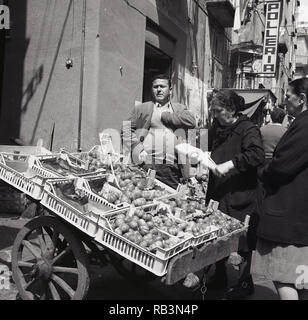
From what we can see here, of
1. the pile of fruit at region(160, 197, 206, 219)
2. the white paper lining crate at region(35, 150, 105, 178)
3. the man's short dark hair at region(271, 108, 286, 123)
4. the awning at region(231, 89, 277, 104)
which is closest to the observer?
the white paper lining crate at region(35, 150, 105, 178)

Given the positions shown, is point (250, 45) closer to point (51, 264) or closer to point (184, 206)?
point (184, 206)

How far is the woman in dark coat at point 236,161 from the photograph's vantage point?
3701mm

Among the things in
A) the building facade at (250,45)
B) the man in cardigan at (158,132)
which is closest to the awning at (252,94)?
the building facade at (250,45)

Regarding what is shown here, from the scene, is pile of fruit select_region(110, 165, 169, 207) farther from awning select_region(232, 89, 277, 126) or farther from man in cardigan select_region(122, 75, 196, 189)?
awning select_region(232, 89, 277, 126)

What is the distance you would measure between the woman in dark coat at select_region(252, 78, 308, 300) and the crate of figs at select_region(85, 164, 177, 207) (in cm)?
108

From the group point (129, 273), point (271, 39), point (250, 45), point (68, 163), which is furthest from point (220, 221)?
point (250, 45)

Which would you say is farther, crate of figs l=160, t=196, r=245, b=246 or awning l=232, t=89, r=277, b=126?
awning l=232, t=89, r=277, b=126

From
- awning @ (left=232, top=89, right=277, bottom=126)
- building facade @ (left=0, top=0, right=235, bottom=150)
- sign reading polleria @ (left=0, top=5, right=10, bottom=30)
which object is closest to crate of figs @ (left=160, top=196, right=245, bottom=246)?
building facade @ (left=0, top=0, right=235, bottom=150)

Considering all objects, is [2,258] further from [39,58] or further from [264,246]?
[39,58]

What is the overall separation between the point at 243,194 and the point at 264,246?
1057 millimetres

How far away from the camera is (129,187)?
370cm

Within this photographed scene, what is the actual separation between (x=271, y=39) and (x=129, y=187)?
1669cm

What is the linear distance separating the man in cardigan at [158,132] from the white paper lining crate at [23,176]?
1346 mm

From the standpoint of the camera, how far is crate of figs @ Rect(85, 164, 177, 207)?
3492 mm
